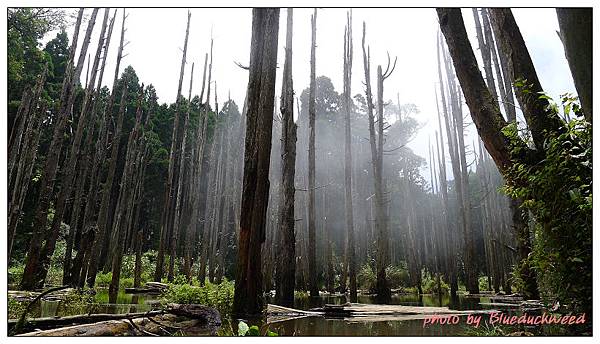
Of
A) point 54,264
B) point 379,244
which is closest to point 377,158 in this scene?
point 379,244

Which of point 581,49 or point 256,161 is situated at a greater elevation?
point 581,49

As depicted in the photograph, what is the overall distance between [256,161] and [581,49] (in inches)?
143

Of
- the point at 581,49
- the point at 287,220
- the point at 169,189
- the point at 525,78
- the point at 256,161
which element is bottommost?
the point at 287,220

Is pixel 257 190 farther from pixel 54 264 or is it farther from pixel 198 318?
pixel 54 264

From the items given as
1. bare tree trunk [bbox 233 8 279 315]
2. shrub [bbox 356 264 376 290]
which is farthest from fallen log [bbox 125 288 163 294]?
shrub [bbox 356 264 376 290]

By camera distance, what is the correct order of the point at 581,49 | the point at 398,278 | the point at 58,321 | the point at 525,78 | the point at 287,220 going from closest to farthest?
the point at 581,49 < the point at 58,321 < the point at 525,78 < the point at 287,220 < the point at 398,278

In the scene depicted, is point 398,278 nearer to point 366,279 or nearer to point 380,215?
point 366,279

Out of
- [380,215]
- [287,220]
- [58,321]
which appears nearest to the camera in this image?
[58,321]

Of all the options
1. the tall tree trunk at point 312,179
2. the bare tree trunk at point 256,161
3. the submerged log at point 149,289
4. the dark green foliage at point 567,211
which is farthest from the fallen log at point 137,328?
the submerged log at point 149,289

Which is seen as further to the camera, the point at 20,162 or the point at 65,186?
the point at 65,186

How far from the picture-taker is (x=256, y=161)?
5422 mm

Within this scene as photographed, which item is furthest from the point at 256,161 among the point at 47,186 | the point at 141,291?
the point at 141,291

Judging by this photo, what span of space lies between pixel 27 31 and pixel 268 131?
847 centimetres

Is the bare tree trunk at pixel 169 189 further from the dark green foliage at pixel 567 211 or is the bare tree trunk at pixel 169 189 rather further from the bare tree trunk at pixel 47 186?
the dark green foliage at pixel 567 211
